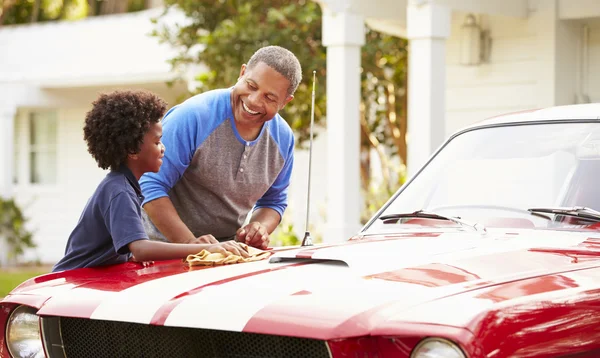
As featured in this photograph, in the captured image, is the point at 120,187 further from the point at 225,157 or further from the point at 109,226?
the point at 225,157

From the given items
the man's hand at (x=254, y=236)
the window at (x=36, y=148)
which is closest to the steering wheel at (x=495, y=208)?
the man's hand at (x=254, y=236)

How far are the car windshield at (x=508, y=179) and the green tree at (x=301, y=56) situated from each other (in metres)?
7.45

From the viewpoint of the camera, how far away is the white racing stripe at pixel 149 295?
299 centimetres

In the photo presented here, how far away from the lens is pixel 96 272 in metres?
3.66

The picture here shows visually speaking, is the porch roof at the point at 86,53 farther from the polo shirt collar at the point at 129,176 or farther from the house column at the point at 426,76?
the polo shirt collar at the point at 129,176

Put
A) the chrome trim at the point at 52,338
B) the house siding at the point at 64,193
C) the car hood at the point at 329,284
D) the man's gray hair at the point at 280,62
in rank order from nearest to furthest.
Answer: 1. the car hood at the point at 329,284
2. the chrome trim at the point at 52,338
3. the man's gray hair at the point at 280,62
4. the house siding at the point at 64,193

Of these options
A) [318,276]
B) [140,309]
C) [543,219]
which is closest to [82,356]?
[140,309]

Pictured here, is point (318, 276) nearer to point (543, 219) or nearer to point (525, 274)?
point (525, 274)

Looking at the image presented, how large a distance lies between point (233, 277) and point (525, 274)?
0.85 metres

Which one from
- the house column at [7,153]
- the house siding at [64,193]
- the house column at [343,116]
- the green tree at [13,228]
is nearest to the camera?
the house column at [343,116]

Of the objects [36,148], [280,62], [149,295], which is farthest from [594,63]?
[36,148]

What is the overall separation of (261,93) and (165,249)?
2.75 ft

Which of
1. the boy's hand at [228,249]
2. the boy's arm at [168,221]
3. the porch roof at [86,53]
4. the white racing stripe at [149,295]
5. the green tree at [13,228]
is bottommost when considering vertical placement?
the green tree at [13,228]

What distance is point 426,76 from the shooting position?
9.06m
